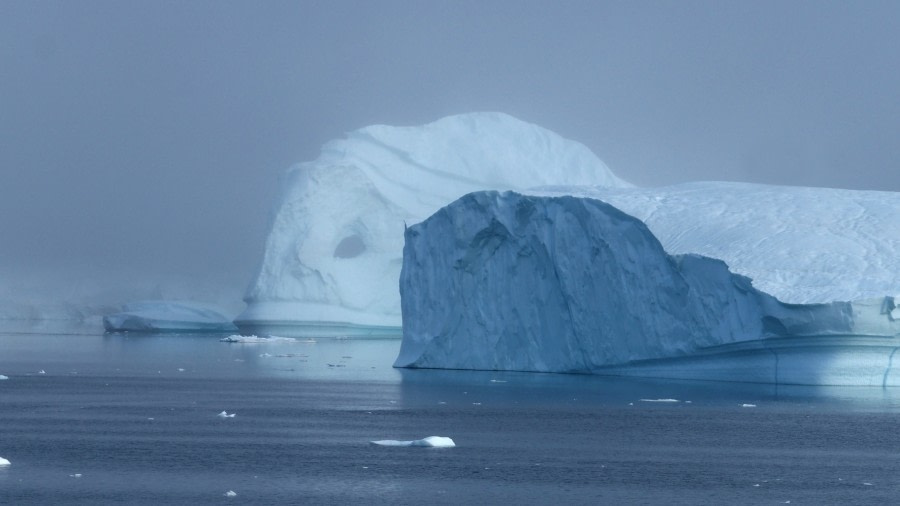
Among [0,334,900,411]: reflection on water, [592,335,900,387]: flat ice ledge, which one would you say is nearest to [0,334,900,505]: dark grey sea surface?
[0,334,900,411]: reflection on water

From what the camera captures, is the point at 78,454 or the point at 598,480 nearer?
the point at 598,480

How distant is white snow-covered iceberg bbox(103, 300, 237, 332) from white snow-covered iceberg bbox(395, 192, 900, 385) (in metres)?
25.4

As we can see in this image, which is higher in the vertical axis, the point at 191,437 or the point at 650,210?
the point at 650,210

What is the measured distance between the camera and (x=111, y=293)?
207 ft

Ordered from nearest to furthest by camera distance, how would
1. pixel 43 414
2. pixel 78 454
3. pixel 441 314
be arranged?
pixel 78 454, pixel 43 414, pixel 441 314

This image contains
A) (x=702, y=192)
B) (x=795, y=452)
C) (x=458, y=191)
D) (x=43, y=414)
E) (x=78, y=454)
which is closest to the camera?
(x=78, y=454)

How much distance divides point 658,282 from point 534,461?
32.5 ft

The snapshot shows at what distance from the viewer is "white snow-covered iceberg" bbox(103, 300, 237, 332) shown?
160ft

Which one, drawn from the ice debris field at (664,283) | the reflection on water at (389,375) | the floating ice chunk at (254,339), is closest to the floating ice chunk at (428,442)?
the reflection on water at (389,375)

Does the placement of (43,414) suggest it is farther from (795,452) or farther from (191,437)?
(795,452)

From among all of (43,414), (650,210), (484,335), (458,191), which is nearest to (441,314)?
(484,335)

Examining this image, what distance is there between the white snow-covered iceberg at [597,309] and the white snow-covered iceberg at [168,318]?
25353 mm

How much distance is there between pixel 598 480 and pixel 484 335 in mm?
13379

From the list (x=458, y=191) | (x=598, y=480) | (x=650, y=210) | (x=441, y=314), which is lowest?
(x=598, y=480)
